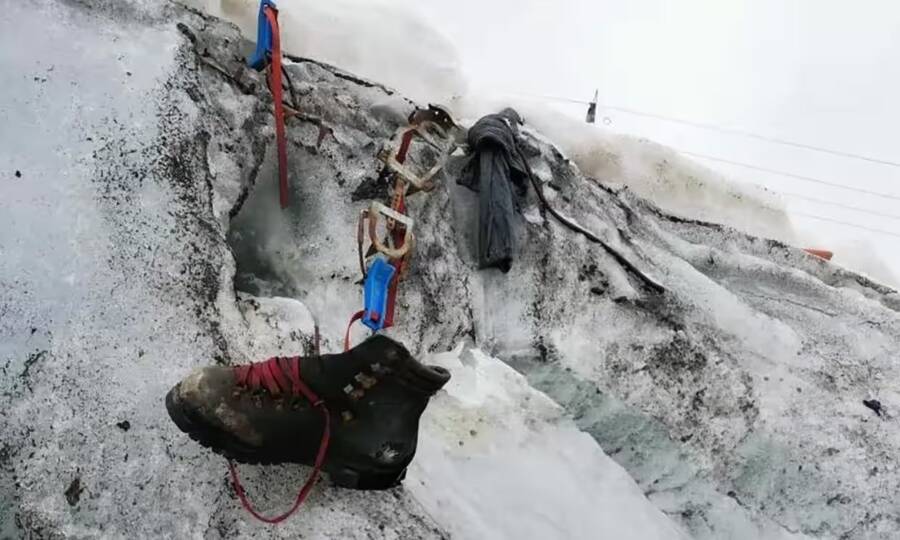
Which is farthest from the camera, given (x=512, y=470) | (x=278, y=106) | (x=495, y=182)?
(x=495, y=182)

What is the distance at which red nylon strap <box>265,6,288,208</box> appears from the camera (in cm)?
355

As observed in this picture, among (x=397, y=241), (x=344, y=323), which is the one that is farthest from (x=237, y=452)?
(x=397, y=241)

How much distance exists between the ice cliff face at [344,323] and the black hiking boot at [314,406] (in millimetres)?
237

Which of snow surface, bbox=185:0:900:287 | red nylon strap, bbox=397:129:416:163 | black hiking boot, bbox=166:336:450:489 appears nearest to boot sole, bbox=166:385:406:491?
black hiking boot, bbox=166:336:450:489

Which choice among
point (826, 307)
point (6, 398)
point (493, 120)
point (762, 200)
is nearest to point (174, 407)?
point (6, 398)

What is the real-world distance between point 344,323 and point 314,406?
3.04ft

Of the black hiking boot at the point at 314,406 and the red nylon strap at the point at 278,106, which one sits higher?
the red nylon strap at the point at 278,106

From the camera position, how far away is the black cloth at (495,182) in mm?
3902

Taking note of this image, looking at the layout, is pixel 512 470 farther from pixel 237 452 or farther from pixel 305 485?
pixel 237 452

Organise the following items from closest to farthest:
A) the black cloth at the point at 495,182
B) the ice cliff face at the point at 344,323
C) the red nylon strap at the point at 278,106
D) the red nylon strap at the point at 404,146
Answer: the ice cliff face at the point at 344,323
the red nylon strap at the point at 278,106
the red nylon strap at the point at 404,146
the black cloth at the point at 495,182

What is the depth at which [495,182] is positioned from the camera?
4.06m

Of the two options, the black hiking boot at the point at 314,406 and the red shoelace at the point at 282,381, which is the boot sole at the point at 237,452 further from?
the red shoelace at the point at 282,381

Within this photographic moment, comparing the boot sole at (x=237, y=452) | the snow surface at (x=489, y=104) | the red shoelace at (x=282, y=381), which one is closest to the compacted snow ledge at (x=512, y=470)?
the boot sole at (x=237, y=452)

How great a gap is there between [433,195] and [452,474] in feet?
4.32
